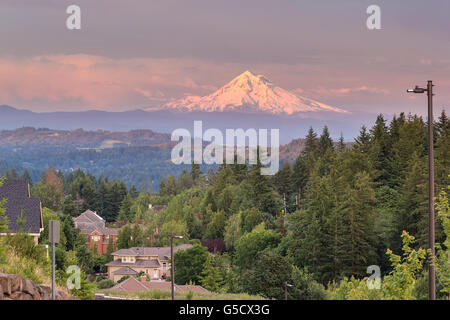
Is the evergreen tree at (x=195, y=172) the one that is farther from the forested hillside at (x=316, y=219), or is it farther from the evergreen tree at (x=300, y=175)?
the evergreen tree at (x=300, y=175)

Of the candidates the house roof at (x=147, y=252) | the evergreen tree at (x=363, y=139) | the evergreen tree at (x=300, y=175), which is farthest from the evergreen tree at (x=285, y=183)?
the house roof at (x=147, y=252)

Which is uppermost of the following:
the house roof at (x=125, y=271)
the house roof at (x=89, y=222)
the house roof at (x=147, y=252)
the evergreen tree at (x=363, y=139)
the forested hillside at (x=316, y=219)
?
the evergreen tree at (x=363, y=139)

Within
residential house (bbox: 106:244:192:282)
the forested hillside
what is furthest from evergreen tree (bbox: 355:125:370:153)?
residential house (bbox: 106:244:192:282)

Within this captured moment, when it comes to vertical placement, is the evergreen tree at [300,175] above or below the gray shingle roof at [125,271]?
above

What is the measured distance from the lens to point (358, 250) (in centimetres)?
6688

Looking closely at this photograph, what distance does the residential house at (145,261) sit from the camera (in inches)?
3829

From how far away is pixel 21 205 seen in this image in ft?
108

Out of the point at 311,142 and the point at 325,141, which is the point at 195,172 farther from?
the point at 325,141

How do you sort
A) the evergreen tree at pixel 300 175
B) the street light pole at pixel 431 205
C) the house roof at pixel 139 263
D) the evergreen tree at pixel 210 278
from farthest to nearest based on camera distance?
the evergreen tree at pixel 300 175 → the house roof at pixel 139 263 → the evergreen tree at pixel 210 278 → the street light pole at pixel 431 205

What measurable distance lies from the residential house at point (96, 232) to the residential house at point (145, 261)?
75.1 feet

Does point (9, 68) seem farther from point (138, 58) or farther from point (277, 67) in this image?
point (277, 67)

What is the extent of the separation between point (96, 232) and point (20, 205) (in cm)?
10513

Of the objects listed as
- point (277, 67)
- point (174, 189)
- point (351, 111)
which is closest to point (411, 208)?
point (277, 67)
